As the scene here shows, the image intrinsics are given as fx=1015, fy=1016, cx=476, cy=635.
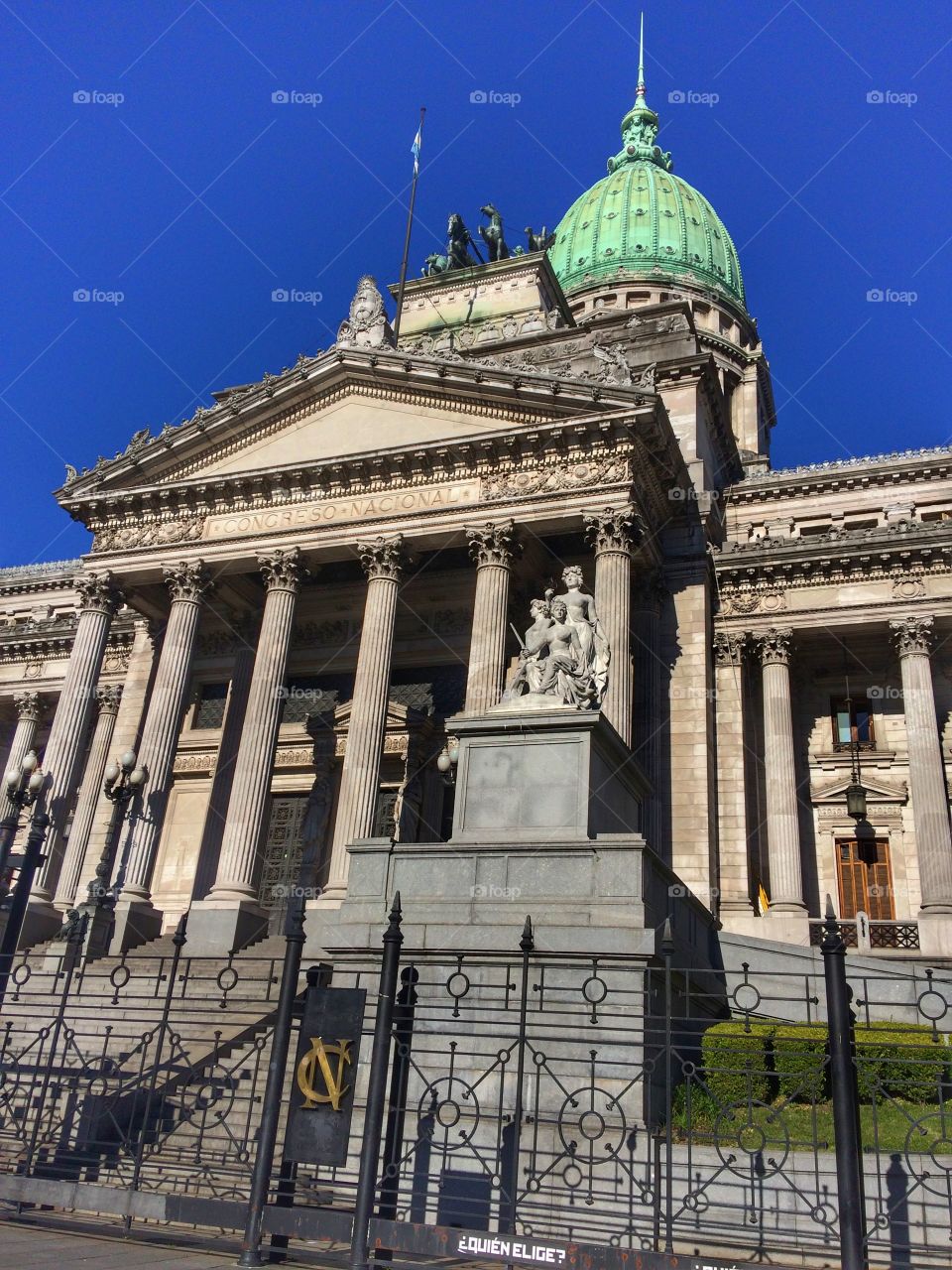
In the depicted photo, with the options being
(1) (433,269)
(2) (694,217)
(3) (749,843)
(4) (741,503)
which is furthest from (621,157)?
(3) (749,843)

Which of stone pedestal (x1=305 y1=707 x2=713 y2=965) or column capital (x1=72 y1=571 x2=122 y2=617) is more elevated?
column capital (x1=72 y1=571 x2=122 y2=617)

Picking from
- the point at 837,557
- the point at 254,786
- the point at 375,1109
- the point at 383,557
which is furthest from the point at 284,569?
the point at 375,1109

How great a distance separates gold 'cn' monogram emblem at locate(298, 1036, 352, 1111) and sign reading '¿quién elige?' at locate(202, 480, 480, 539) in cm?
1940

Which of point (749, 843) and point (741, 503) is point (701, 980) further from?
point (741, 503)

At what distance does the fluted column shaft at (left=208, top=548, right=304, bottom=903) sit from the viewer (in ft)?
79.8

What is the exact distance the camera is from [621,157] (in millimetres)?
70625

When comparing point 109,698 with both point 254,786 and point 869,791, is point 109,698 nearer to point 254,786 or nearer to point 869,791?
point 254,786

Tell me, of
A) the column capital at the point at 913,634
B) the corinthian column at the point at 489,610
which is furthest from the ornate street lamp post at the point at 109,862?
the column capital at the point at 913,634

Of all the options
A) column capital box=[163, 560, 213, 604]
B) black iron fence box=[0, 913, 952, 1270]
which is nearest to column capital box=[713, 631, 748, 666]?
column capital box=[163, 560, 213, 604]

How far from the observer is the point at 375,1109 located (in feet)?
23.9

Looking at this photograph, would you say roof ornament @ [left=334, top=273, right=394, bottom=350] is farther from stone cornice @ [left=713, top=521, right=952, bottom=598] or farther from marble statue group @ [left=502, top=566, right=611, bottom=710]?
marble statue group @ [left=502, top=566, right=611, bottom=710]

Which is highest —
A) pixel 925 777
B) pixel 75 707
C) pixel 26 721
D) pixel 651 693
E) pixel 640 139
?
pixel 640 139

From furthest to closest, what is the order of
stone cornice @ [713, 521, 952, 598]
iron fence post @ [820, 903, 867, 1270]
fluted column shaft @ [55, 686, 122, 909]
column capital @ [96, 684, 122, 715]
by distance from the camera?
column capital @ [96, 684, 122, 715] < stone cornice @ [713, 521, 952, 598] < fluted column shaft @ [55, 686, 122, 909] < iron fence post @ [820, 903, 867, 1270]

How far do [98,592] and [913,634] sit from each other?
23084 millimetres
